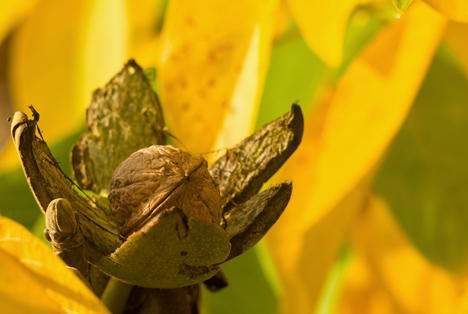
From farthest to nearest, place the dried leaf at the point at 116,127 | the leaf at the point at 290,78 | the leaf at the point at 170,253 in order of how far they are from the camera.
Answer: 1. the leaf at the point at 290,78
2. the dried leaf at the point at 116,127
3. the leaf at the point at 170,253

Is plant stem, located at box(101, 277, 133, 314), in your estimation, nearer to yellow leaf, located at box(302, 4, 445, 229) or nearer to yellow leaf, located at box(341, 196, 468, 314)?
yellow leaf, located at box(302, 4, 445, 229)

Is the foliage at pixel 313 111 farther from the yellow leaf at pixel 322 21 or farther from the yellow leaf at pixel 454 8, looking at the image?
the yellow leaf at pixel 454 8

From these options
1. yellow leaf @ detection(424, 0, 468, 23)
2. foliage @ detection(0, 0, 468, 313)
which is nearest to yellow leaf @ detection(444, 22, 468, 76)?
foliage @ detection(0, 0, 468, 313)

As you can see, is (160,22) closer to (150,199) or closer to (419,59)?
(419,59)

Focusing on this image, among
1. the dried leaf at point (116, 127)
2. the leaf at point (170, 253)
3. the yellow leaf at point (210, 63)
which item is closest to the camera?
the leaf at point (170, 253)

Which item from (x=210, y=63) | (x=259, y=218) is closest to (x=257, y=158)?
(x=259, y=218)

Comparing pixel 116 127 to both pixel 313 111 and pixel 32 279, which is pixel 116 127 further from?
pixel 313 111

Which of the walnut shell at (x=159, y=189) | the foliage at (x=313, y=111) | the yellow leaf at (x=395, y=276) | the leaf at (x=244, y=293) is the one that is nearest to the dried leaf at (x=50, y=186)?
the walnut shell at (x=159, y=189)

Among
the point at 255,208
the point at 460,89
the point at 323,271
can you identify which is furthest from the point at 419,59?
the point at 255,208
